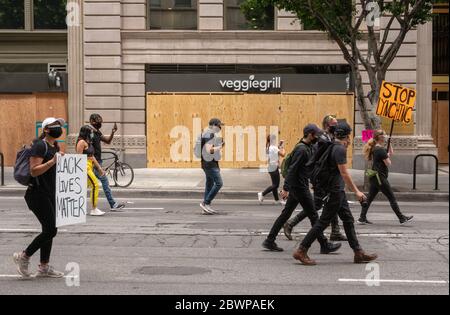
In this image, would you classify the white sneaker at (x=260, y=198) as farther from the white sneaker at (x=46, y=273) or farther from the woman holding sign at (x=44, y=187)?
the woman holding sign at (x=44, y=187)

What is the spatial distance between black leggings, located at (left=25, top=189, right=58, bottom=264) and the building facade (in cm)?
1509

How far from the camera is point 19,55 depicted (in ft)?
77.5

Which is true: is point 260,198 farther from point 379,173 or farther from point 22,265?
point 22,265

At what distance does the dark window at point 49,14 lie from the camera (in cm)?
2342

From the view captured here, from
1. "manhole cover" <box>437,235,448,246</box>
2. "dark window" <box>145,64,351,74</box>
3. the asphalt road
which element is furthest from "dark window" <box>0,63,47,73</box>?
"manhole cover" <box>437,235,448,246</box>

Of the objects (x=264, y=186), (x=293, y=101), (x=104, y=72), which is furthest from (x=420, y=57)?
(x=104, y=72)

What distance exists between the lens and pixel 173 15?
2278cm

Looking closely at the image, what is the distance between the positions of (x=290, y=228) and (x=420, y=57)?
13.8m

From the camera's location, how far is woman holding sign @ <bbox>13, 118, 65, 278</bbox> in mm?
7219

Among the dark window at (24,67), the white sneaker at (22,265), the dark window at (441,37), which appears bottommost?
the white sneaker at (22,265)

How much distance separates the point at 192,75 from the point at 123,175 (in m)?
5.82

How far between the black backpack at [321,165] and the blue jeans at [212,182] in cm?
454

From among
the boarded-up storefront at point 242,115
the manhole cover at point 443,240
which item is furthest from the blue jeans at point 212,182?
the boarded-up storefront at point 242,115
